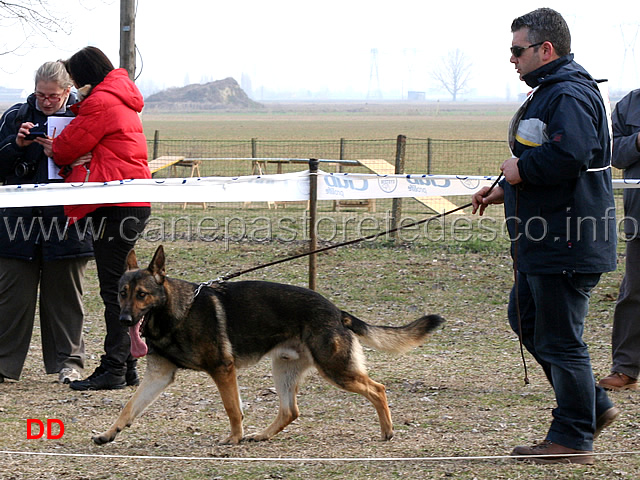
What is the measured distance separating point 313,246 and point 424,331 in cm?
200

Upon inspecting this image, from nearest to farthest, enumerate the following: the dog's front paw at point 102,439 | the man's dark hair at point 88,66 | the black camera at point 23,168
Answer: the dog's front paw at point 102,439 < the man's dark hair at point 88,66 < the black camera at point 23,168

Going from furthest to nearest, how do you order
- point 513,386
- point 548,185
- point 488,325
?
point 488,325 < point 513,386 < point 548,185

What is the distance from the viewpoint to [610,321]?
7488mm

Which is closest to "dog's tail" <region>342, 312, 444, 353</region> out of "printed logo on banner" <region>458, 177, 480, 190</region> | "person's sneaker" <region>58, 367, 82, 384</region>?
"person's sneaker" <region>58, 367, 82, 384</region>

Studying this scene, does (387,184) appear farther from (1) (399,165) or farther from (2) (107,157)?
(1) (399,165)

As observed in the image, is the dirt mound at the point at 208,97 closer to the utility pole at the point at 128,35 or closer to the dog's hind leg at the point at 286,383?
the utility pole at the point at 128,35

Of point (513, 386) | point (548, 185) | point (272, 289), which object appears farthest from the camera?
point (513, 386)

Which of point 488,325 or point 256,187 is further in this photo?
point 488,325

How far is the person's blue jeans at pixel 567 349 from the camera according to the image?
3.75 meters

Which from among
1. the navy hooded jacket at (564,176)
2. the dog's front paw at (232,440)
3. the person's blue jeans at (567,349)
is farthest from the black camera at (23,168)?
the person's blue jeans at (567,349)

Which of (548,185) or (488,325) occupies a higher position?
(548,185)

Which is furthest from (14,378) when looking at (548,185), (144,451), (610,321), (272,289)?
(610,321)

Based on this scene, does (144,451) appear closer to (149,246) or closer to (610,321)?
(610,321)

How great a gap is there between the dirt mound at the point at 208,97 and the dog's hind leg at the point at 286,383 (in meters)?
160
